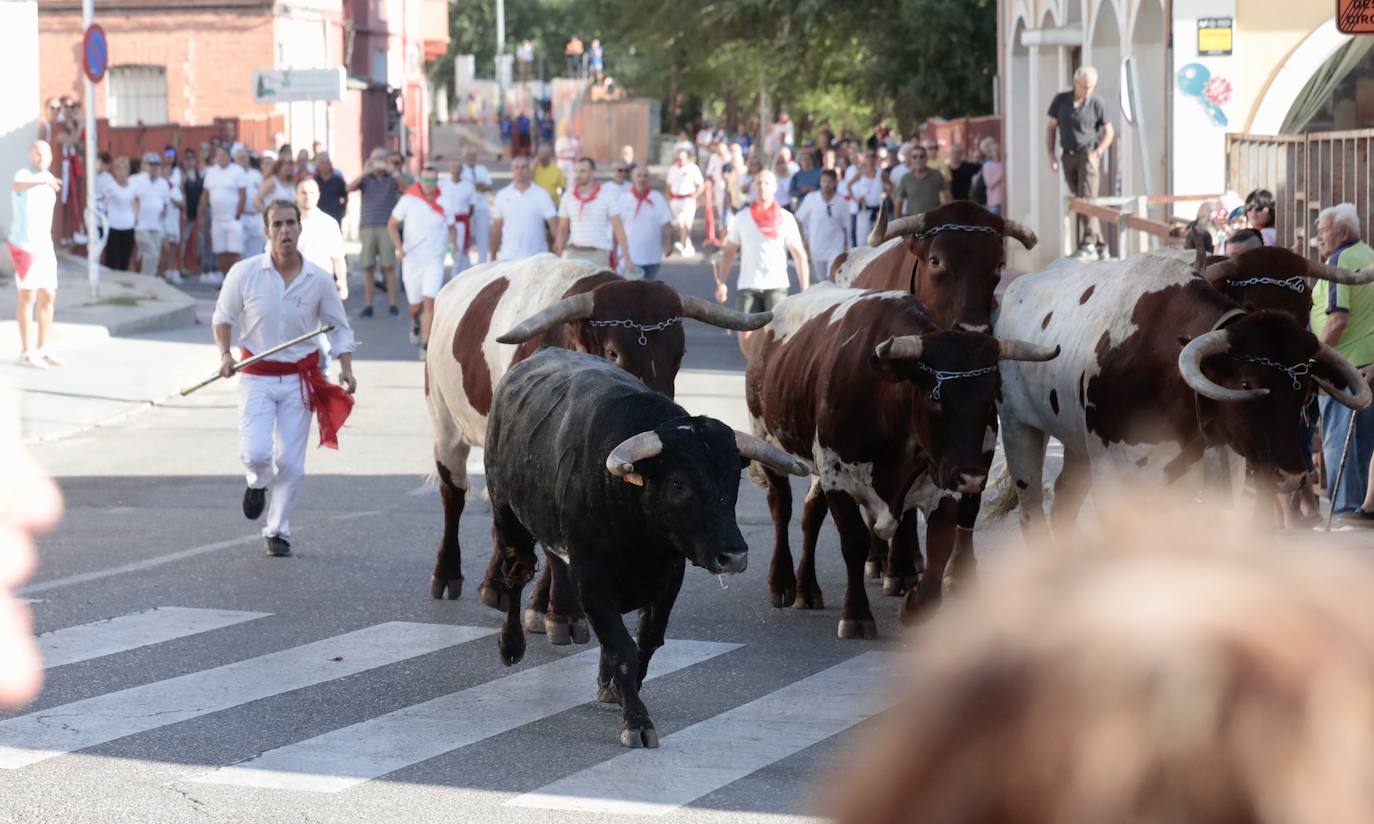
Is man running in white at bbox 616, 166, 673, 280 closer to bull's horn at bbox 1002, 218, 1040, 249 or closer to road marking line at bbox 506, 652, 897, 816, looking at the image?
bull's horn at bbox 1002, 218, 1040, 249

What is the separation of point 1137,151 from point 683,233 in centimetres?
1532

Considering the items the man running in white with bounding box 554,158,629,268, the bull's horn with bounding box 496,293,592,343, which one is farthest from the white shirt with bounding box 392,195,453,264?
the bull's horn with bounding box 496,293,592,343

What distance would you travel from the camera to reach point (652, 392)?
311 inches

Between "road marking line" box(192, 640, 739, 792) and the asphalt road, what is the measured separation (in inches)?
0.6

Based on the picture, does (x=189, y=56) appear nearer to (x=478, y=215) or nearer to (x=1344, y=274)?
(x=478, y=215)

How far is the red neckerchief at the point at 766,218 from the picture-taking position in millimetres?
18328

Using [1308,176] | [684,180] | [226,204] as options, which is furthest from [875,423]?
[684,180]

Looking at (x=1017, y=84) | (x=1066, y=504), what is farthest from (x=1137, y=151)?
(x=1066, y=504)

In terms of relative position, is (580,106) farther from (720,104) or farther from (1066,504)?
(1066,504)

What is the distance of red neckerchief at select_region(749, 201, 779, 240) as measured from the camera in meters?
18.3

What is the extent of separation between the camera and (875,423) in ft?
30.3

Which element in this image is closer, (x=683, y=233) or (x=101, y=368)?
(x=101, y=368)

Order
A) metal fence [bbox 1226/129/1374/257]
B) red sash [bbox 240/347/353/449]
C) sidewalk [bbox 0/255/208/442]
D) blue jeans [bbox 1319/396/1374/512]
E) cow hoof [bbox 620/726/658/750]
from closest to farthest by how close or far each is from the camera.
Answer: cow hoof [bbox 620/726/658/750] → red sash [bbox 240/347/353/449] → blue jeans [bbox 1319/396/1374/512] → metal fence [bbox 1226/129/1374/257] → sidewalk [bbox 0/255/208/442]

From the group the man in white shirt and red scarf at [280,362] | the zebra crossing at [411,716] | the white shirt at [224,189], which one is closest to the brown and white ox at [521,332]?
the zebra crossing at [411,716]
